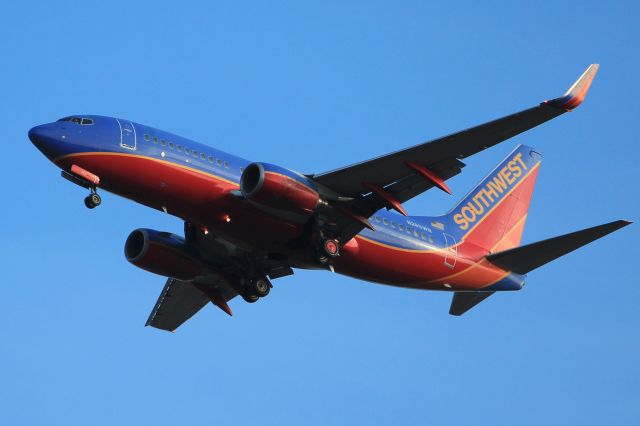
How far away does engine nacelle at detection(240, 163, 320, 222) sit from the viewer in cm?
4097

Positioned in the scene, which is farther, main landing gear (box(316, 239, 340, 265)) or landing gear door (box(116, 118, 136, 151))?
main landing gear (box(316, 239, 340, 265))

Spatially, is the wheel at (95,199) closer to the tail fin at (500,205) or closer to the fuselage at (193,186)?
the fuselage at (193,186)

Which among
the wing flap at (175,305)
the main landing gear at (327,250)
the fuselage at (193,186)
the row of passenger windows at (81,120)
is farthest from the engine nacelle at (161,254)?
the row of passenger windows at (81,120)

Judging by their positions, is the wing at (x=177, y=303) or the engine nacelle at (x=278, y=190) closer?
the engine nacelle at (x=278, y=190)

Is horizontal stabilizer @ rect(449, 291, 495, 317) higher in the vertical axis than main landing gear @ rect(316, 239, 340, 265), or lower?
higher

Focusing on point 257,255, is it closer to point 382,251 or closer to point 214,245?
point 214,245

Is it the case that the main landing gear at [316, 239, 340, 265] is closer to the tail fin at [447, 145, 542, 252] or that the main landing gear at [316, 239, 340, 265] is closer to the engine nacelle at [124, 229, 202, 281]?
the engine nacelle at [124, 229, 202, 281]

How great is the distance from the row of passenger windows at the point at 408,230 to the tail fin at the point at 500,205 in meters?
2.08

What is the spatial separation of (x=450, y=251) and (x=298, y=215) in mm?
7816

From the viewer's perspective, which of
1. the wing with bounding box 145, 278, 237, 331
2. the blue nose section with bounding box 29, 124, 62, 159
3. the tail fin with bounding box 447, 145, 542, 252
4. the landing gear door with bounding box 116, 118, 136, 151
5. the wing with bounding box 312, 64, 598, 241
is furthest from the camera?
the wing with bounding box 145, 278, 237, 331

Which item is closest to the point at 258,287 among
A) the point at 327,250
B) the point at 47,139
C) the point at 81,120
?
the point at 327,250

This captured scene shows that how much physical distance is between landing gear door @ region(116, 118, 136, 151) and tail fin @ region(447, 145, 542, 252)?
575 inches

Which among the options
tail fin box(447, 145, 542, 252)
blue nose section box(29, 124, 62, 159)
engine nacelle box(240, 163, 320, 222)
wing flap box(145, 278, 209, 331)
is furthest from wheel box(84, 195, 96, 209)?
tail fin box(447, 145, 542, 252)

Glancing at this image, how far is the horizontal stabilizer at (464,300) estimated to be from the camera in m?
49.2
